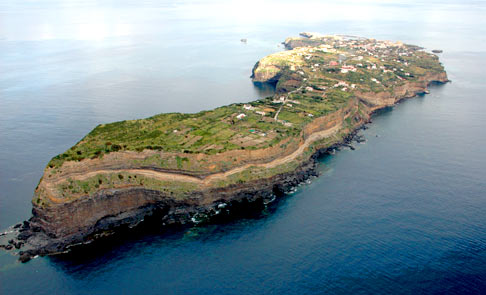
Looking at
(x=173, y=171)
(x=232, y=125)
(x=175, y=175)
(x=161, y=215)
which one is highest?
(x=232, y=125)

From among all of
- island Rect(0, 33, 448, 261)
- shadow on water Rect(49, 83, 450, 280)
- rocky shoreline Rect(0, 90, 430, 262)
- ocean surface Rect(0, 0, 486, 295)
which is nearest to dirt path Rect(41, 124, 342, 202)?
island Rect(0, 33, 448, 261)

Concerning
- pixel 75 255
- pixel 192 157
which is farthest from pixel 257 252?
pixel 75 255

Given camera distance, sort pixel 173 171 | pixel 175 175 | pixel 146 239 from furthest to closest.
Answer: pixel 173 171, pixel 175 175, pixel 146 239

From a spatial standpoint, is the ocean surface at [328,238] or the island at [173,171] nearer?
the ocean surface at [328,238]

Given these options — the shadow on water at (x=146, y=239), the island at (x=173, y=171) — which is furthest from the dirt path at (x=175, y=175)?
the shadow on water at (x=146, y=239)

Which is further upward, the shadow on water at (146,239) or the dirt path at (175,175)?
the dirt path at (175,175)

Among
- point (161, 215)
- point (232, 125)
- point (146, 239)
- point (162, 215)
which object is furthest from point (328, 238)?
point (232, 125)

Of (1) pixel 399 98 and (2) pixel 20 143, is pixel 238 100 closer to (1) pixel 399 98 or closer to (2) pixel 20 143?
(1) pixel 399 98

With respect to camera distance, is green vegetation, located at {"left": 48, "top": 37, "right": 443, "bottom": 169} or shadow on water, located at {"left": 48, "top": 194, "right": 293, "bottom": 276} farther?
green vegetation, located at {"left": 48, "top": 37, "right": 443, "bottom": 169}

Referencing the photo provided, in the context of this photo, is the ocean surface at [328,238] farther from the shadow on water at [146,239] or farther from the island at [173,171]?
the island at [173,171]

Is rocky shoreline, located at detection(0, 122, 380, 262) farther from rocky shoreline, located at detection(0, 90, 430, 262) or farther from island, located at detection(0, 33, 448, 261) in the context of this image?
island, located at detection(0, 33, 448, 261)

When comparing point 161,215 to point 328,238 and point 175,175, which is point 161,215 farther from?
point 328,238
